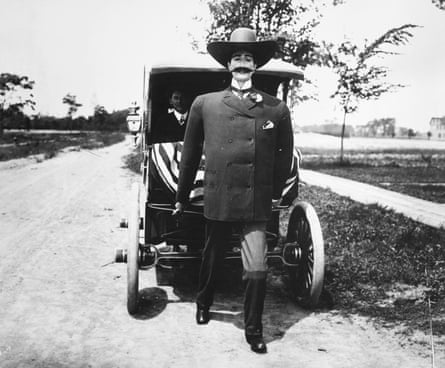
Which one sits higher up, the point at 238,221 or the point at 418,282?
the point at 238,221

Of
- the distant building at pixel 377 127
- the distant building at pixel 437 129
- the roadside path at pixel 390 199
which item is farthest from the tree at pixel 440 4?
the distant building at pixel 377 127

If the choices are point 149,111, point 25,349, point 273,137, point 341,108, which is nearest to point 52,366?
point 25,349

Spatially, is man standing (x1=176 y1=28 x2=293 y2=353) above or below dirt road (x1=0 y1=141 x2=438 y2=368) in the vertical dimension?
above

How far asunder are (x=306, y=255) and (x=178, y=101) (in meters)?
2.03

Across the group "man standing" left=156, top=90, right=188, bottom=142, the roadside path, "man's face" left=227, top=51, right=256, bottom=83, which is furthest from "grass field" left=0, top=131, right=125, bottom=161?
"man's face" left=227, top=51, right=256, bottom=83

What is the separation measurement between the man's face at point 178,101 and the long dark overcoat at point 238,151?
1.51m

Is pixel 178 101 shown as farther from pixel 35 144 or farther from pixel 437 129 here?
pixel 437 129

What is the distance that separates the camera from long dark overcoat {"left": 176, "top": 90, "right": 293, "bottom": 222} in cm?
386

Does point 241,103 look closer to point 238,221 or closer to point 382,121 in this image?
point 238,221

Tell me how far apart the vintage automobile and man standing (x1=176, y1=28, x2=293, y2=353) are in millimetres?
594

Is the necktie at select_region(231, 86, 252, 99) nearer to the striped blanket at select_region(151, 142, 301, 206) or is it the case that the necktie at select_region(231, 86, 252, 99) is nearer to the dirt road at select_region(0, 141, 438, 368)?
the striped blanket at select_region(151, 142, 301, 206)

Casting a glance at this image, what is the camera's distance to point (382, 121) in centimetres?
12000

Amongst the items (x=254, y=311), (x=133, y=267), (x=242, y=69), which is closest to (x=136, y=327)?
(x=133, y=267)

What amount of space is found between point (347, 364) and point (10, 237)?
534 centimetres
